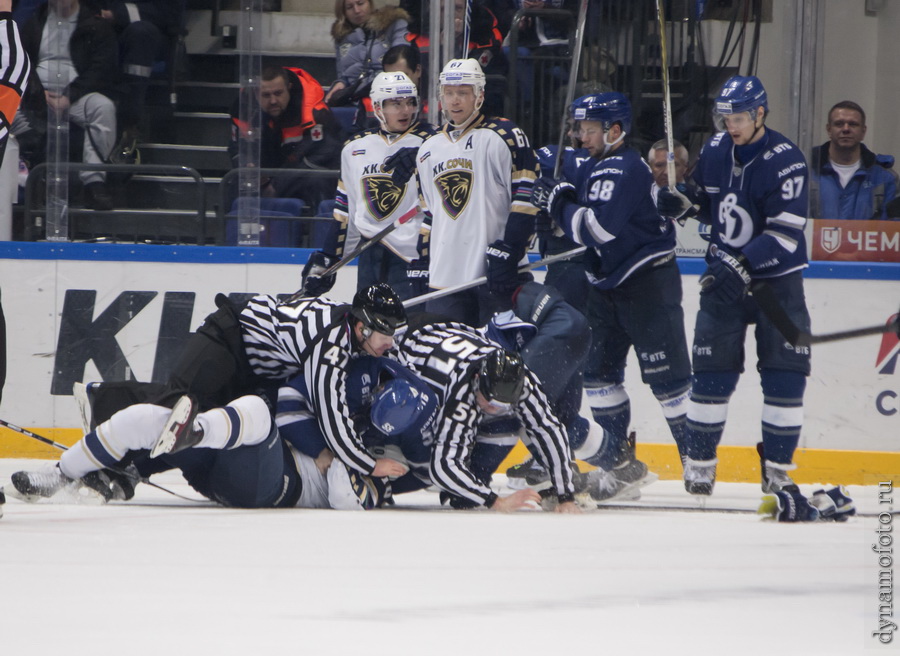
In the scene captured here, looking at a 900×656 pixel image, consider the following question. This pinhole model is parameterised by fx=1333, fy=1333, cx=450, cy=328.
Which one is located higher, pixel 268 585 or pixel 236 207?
pixel 236 207

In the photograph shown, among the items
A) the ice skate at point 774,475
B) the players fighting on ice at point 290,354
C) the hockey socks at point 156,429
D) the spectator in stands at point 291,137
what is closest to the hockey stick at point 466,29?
the spectator in stands at point 291,137

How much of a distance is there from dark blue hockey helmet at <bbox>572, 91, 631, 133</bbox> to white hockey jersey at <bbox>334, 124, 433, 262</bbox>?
0.80 meters

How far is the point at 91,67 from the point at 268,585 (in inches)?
169

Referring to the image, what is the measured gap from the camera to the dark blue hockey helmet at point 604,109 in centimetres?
474

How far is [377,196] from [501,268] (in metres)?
0.87

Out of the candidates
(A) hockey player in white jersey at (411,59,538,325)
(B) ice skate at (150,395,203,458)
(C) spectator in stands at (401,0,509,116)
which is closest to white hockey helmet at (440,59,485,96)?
(A) hockey player in white jersey at (411,59,538,325)

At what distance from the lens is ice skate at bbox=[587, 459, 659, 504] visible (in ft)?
15.1

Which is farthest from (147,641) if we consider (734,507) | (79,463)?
(734,507)

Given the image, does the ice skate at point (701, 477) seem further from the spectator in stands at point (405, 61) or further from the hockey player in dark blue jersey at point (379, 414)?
the spectator in stands at point (405, 61)

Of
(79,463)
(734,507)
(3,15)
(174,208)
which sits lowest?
(734,507)

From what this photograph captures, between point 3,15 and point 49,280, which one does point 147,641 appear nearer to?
point 3,15

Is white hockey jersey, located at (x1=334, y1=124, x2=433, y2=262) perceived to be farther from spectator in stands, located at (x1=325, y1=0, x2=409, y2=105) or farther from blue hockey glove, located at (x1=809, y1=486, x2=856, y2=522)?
blue hockey glove, located at (x1=809, y1=486, x2=856, y2=522)

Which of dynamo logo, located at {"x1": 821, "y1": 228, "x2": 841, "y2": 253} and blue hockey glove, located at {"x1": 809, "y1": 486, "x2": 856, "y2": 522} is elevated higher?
dynamo logo, located at {"x1": 821, "y1": 228, "x2": 841, "y2": 253}

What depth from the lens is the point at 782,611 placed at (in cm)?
227
